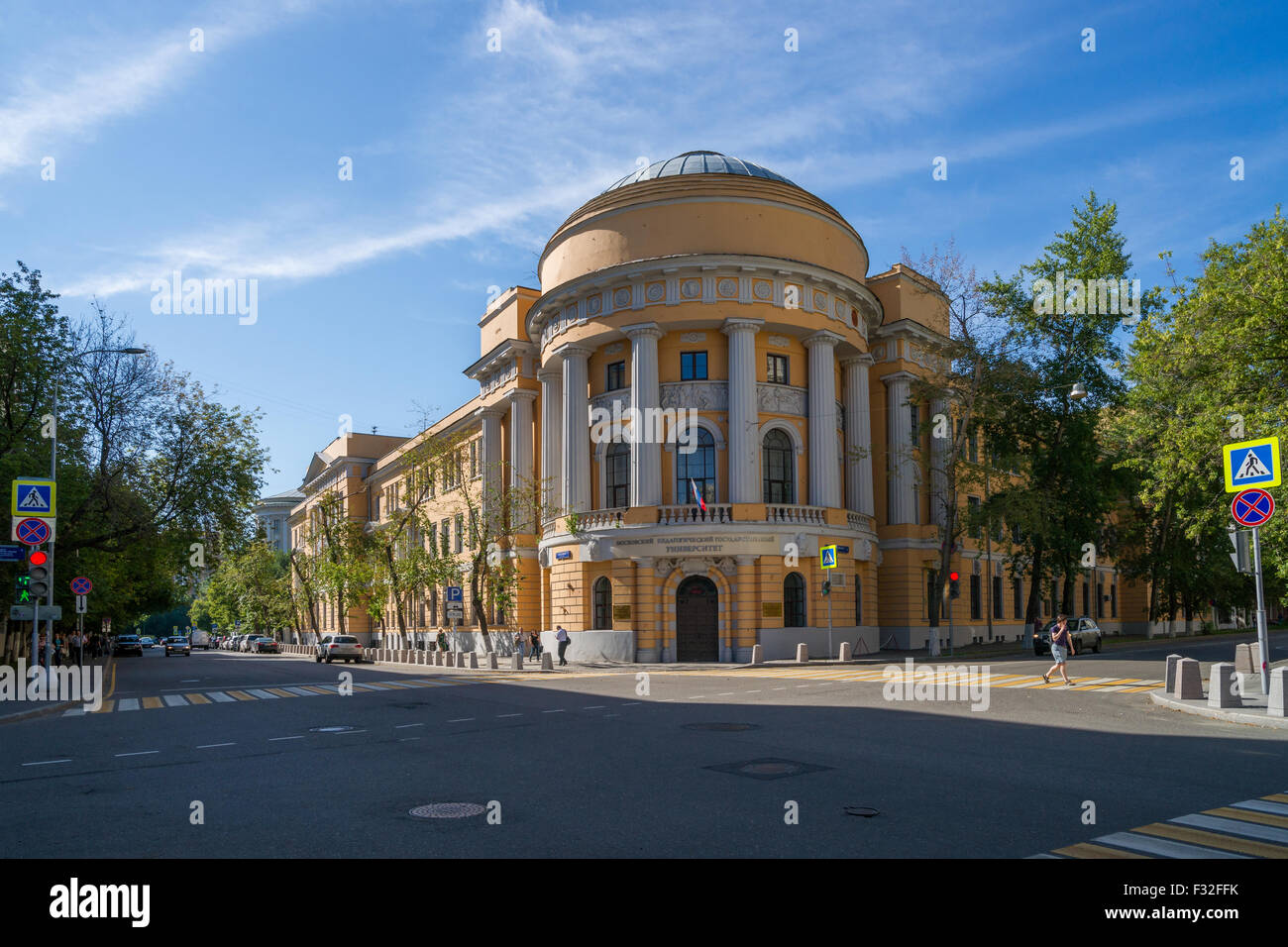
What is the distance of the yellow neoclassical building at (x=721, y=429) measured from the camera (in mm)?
39562

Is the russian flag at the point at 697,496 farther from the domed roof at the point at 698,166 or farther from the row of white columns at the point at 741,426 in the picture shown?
the domed roof at the point at 698,166

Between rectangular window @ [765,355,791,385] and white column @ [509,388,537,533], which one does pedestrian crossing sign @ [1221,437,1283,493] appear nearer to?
rectangular window @ [765,355,791,385]

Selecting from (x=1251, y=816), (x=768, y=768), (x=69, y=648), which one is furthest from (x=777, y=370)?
(x=69, y=648)

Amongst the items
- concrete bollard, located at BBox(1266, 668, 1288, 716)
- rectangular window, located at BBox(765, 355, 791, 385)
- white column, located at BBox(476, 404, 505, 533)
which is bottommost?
concrete bollard, located at BBox(1266, 668, 1288, 716)

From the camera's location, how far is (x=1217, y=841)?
736 centimetres

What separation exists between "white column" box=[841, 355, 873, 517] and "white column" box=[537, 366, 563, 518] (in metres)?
13.7

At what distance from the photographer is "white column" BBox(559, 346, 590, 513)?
140ft

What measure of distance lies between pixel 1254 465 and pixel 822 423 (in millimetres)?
24704

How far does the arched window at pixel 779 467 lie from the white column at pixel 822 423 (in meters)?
0.82

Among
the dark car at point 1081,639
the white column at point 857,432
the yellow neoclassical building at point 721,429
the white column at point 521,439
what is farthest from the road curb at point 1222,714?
the white column at point 521,439

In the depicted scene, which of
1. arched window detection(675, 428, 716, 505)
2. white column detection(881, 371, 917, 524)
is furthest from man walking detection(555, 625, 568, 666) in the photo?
white column detection(881, 371, 917, 524)
